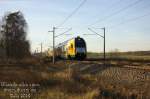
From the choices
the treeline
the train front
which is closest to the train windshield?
the train front

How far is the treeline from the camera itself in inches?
2621

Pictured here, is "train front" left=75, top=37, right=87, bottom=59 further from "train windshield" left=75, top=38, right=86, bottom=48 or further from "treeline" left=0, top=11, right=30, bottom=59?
"treeline" left=0, top=11, right=30, bottom=59

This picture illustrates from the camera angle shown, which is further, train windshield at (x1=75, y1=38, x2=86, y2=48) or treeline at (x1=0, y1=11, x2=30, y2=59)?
treeline at (x1=0, y1=11, x2=30, y2=59)

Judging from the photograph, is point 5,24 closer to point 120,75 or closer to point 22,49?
point 22,49

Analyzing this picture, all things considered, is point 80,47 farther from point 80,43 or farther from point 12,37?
point 12,37

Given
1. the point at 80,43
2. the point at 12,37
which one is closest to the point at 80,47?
the point at 80,43

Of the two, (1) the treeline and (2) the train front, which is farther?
(1) the treeline

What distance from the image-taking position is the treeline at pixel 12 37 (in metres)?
66.6

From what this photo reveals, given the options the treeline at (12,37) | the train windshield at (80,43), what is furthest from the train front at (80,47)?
the treeline at (12,37)

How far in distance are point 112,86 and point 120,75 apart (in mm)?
6779

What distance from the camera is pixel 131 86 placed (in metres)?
18.6

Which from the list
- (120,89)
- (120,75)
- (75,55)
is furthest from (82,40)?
(120,89)

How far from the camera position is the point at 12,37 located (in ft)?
220

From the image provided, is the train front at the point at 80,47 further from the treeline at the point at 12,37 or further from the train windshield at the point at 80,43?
the treeline at the point at 12,37
